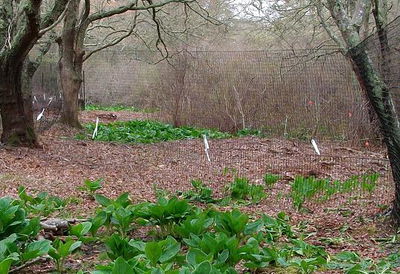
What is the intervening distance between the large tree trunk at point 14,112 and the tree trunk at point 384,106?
17.2 ft

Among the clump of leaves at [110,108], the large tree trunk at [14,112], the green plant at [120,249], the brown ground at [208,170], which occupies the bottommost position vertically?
the brown ground at [208,170]

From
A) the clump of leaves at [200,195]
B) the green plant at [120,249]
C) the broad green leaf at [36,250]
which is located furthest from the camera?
the clump of leaves at [200,195]

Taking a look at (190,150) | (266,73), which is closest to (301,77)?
(266,73)

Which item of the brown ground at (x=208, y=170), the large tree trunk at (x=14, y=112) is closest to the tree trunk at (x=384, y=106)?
the brown ground at (x=208, y=170)

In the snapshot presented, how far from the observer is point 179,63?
43.8 feet

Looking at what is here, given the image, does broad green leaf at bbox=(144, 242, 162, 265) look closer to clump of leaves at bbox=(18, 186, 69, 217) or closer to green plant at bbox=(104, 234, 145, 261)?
green plant at bbox=(104, 234, 145, 261)

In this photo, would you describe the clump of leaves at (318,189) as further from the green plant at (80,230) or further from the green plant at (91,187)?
the green plant at (80,230)

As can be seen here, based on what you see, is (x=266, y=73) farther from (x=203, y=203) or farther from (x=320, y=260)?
(x=320, y=260)

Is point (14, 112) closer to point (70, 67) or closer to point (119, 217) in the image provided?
point (70, 67)

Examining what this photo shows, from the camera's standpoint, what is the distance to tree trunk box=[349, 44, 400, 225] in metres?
4.33

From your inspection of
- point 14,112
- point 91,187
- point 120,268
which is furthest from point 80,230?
point 14,112

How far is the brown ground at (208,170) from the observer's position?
463 centimetres

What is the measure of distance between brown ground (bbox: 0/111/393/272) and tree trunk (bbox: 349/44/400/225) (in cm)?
48

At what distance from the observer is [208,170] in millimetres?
7434
